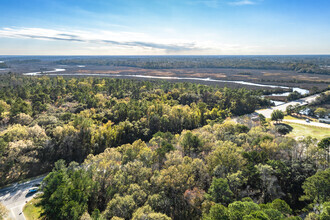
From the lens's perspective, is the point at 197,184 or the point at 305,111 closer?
the point at 197,184

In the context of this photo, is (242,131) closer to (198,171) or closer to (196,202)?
(198,171)

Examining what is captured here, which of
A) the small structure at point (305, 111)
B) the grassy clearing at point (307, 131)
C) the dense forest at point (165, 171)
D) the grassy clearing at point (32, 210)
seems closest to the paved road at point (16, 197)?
the grassy clearing at point (32, 210)

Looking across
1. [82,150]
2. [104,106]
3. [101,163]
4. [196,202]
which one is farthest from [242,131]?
[104,106]

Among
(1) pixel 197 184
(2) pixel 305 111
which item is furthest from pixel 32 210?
(2) pixel 305 111

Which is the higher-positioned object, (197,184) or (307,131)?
(197,184)

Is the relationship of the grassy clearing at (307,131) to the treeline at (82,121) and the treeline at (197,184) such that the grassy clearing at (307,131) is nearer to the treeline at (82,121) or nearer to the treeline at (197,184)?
the treeline at (82,121)

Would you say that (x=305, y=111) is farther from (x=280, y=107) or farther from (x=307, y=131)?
(x=307, y=131)

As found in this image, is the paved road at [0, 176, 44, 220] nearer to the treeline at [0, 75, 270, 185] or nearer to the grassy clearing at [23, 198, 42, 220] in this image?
the grassy clearing at [23, 198, 42, 220]
